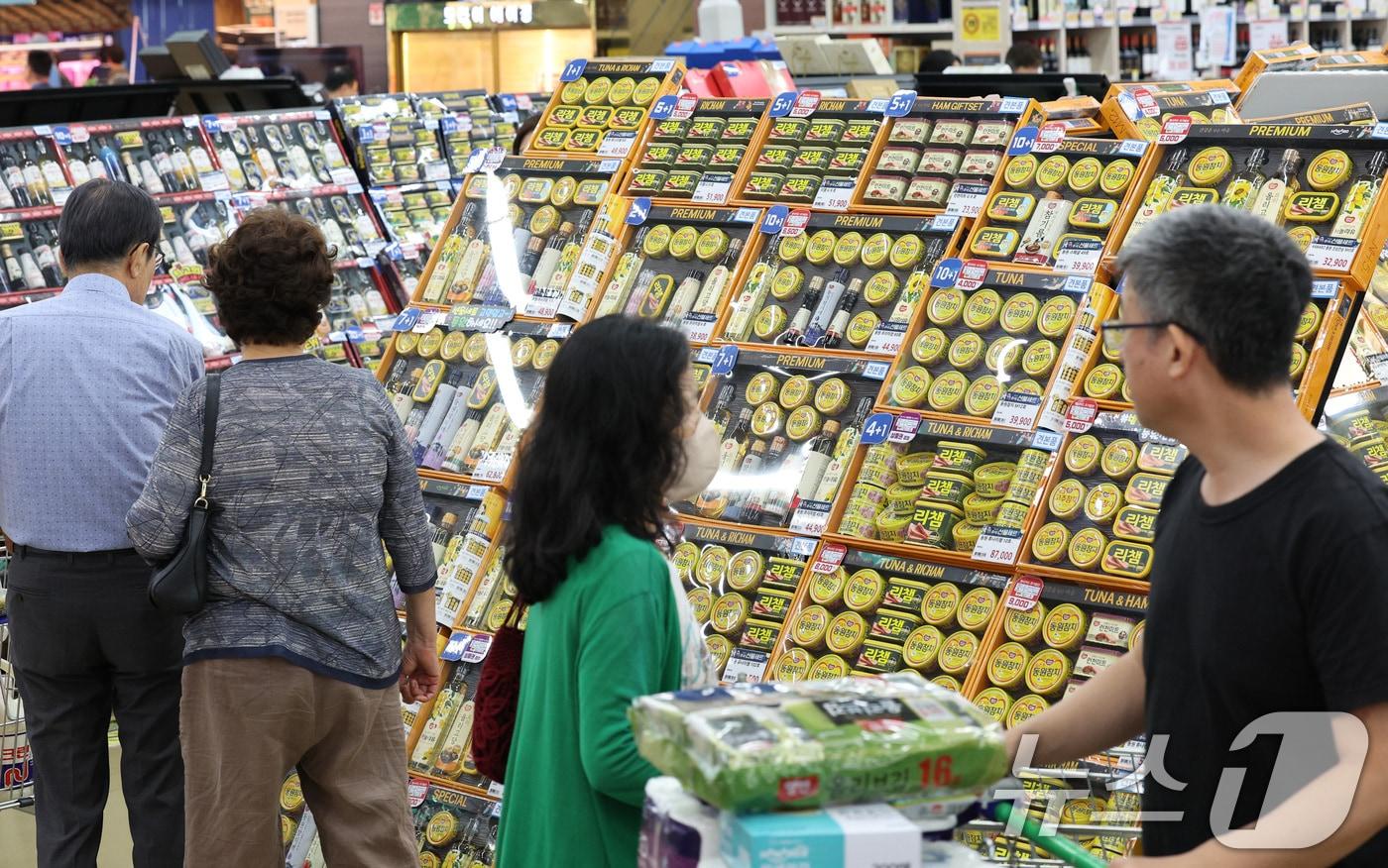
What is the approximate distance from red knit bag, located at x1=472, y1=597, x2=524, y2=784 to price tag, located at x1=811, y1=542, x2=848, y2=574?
1300mm

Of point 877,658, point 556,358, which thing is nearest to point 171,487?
point 556,358

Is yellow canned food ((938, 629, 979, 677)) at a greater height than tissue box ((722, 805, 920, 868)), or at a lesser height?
lesser

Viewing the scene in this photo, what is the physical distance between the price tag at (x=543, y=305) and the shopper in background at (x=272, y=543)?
1.34 metres

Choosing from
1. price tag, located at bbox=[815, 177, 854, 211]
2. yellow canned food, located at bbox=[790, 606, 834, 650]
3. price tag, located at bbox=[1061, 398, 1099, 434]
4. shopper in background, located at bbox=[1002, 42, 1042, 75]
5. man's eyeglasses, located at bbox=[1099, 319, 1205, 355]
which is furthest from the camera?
shopper in background, located at bbox=[1002, 42, 1042, 75]

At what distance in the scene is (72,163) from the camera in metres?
6.23

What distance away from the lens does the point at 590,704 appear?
2059 mm

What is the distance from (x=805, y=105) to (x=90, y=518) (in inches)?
87.9

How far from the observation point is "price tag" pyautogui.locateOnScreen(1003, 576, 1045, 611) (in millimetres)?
3381

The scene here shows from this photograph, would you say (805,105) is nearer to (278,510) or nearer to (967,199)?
(967,199)

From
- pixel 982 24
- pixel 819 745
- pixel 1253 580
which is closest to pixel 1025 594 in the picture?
pixel 1253 580

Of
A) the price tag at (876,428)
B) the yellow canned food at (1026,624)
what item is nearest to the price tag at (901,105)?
the price tag at (876,428)

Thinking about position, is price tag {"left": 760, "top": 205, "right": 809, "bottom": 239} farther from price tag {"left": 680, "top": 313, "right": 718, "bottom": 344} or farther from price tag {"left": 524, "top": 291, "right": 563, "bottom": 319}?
price tag {"left": 524, "top": 291, "right": 563, "bottom": 319}

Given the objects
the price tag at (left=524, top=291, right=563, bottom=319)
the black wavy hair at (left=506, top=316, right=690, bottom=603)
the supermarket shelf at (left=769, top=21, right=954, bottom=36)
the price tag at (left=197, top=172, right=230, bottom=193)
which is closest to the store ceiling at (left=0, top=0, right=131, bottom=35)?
the supermarket shelf at (left=769, top=21, right=954, bottom=36)

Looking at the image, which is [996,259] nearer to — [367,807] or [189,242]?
[367,807]
